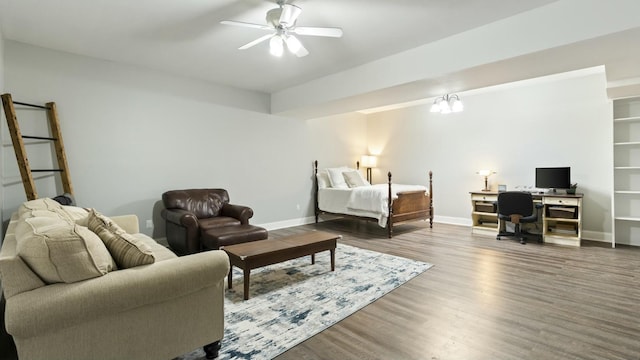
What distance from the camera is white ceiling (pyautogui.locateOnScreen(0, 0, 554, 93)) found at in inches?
105

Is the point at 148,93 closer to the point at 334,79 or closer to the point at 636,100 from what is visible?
the point at 334,79

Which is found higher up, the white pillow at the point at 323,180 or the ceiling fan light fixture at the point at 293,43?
the ceiling fan light fixture at the point at 293,43

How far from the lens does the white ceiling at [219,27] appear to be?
8.75 ft

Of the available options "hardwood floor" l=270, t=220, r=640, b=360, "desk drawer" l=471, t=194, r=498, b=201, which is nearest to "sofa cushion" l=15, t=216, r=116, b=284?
"hardwood floor" l=270, t=220, r=640, b=360

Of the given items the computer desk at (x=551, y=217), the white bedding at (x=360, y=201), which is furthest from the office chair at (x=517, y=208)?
the white bedding at (x=360, y=201)

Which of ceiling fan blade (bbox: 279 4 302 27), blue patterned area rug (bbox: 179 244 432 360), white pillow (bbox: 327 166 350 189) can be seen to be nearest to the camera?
blue patterned area rug (bbox: 179 244 432 360)

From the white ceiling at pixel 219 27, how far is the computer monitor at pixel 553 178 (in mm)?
3304

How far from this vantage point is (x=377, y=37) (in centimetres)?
329

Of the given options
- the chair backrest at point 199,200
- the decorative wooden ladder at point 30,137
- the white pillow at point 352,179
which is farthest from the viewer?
the white pillow at point 352,179

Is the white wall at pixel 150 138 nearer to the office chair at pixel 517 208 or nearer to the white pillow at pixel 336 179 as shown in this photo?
the white pillow at pixel 336 179

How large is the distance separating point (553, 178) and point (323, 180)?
4.13 metres

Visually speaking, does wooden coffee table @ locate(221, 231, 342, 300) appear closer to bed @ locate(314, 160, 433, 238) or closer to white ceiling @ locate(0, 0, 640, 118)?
bed @ locate(314, 160, 433, 238)

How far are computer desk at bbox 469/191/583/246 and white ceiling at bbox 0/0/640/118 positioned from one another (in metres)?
1.92

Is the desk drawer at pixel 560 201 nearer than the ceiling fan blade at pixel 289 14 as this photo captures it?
No
